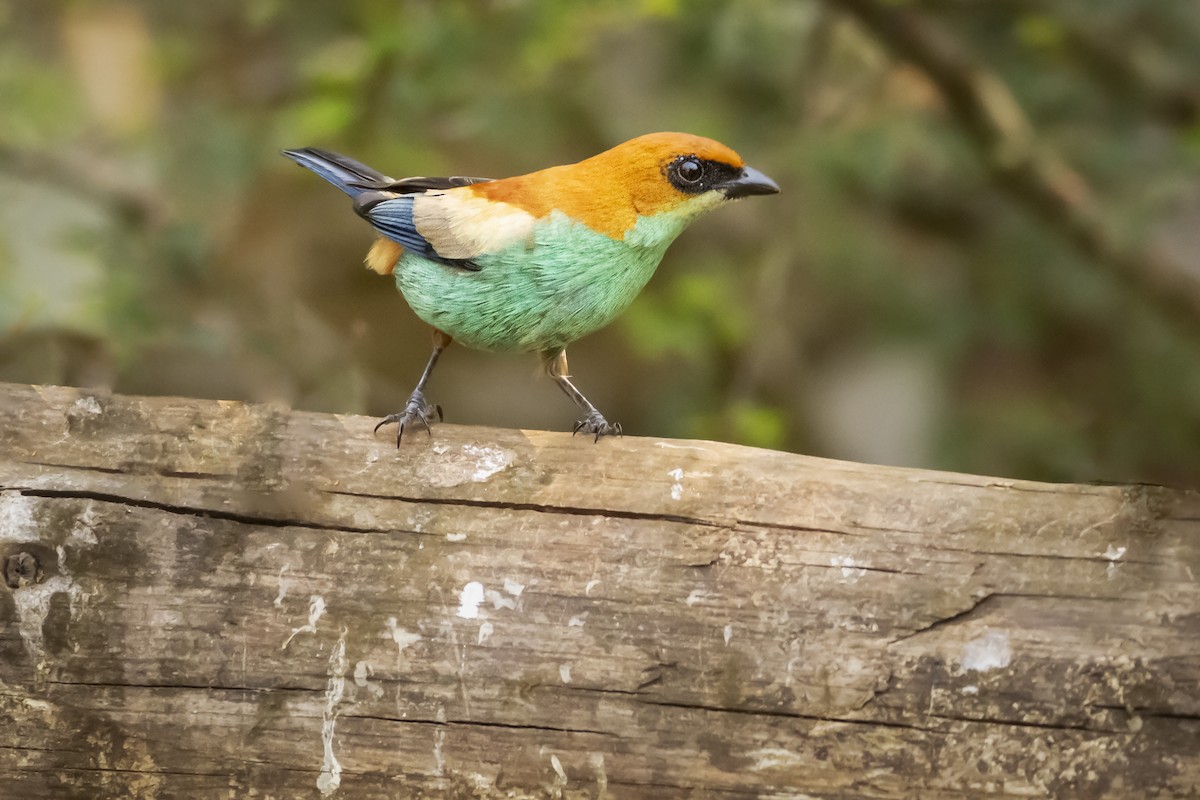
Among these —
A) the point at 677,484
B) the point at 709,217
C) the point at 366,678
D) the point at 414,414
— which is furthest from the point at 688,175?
the point at 709,217

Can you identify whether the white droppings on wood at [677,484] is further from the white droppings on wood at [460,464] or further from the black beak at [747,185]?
the black beak at [747,185]

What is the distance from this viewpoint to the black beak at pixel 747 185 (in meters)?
2.45

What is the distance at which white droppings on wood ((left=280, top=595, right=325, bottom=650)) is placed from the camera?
86.0 inches

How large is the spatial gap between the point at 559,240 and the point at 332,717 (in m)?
1.10

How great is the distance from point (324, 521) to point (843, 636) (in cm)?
106

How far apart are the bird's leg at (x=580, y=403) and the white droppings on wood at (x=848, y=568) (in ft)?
1.87

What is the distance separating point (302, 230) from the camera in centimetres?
503

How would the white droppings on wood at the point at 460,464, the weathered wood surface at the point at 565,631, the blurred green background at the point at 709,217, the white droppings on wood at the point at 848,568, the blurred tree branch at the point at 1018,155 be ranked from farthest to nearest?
1. the blurred tree branch at the point at 1018,155
2. the blurred green background at the point at 709,217
3. the white droppings on wood at the point at 460,464
4. the white droppings on wood at the point at 848,568
5. the weathered wood surface at the point at 565,631

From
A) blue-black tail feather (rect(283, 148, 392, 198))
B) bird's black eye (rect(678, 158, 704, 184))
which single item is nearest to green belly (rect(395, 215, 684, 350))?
bird's black eye (rect(678, 158, 704, 184))

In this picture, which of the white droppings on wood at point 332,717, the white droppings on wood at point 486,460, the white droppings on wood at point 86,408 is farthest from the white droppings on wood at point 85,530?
the white droppings on wood at point 486,460

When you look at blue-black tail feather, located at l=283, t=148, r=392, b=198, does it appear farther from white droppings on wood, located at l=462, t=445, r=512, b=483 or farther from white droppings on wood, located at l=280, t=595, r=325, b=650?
white droppings on wood, located at l=280, t=595, r=325, b=650

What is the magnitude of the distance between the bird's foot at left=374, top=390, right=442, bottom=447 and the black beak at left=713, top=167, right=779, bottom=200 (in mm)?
810

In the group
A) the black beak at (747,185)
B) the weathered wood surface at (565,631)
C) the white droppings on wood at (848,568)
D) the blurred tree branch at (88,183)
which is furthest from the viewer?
the blurred tree branch at (88,183)

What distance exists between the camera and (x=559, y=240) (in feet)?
8.11
